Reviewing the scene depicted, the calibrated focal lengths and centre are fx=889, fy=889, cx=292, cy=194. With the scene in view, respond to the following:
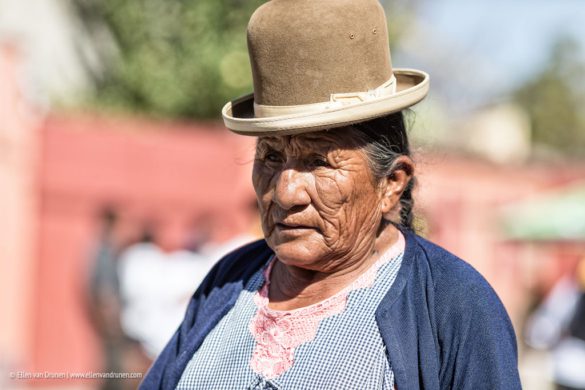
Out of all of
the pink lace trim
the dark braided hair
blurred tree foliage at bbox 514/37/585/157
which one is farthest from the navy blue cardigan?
blurred tree foliage at bbox 514/37/585/157

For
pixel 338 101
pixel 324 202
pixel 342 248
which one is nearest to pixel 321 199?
pixel 324 202

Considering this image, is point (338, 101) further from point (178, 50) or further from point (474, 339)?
point (178, 50)

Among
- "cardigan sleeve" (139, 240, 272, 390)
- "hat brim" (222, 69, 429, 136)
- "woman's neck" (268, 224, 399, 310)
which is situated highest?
"hat brim" (222, 69, 429, 136)

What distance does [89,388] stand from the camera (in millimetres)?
9422

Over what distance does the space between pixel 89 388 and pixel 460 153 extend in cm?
891

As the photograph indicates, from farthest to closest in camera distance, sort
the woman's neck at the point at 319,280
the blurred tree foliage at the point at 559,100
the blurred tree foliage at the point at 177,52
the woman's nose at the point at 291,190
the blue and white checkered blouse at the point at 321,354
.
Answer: the blurred tree foliage at the point at 559,100
the blurred tree foliage at the point at 177,52
the woman's neck at the point at 319,280
the woman's nose at the point at 291,190
the blue and white checkered blouse at the point at 321,354

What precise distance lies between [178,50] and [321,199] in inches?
494

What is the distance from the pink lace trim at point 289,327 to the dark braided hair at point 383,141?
0.75ft

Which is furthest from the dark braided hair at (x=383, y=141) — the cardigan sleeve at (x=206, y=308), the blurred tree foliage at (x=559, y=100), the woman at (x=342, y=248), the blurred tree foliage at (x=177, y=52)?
the blurred tree foliage at (x=559, y=100)

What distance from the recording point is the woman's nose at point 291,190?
2.26m

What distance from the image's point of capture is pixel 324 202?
7.42 ft

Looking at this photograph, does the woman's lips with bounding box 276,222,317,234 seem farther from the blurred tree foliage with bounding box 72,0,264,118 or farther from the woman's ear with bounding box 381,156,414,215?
the blurred tree foliage with bounding box 72,0,264,118

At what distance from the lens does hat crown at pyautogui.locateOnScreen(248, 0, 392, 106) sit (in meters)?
2.21

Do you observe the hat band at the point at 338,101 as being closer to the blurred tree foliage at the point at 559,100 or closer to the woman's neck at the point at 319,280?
the woman's neck at the point at 319,280
